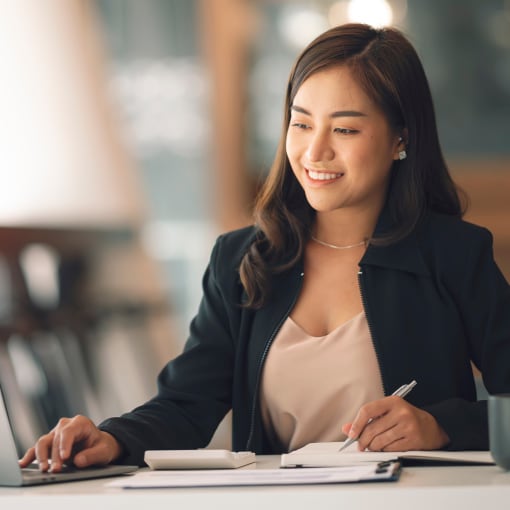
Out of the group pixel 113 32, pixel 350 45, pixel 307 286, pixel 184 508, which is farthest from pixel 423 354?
pixel 113 32

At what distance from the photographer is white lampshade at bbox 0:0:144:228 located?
16.1ft

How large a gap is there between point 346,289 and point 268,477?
0.70 metres

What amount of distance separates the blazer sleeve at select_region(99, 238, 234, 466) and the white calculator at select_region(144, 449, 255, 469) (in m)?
0.22

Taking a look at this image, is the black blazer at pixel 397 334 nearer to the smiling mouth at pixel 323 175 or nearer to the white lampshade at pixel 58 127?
the smiling mouth at pixel 323 175

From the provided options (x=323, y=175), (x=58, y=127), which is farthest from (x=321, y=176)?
(x=58, y=127)

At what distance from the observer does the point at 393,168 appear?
1.89 metres

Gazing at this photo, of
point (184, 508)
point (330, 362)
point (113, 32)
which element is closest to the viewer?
point (184, 508)

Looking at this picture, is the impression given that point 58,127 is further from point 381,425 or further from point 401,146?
point 381,425

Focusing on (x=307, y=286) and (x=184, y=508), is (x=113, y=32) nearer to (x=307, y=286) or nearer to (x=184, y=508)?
(x=307, y=286)

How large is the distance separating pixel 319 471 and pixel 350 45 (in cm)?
84

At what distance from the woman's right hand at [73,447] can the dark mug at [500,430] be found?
56cm

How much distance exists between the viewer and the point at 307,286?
6.07 feet

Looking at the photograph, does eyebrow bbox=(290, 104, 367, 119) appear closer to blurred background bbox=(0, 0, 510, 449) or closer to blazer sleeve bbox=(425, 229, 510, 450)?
blazer sleeve bbox=(425, 229, 510, 450)

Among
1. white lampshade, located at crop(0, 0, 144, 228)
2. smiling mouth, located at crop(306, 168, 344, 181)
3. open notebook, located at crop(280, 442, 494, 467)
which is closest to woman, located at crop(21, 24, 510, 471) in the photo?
smiling mouth, located at crop(306, 168, 344, 181)
